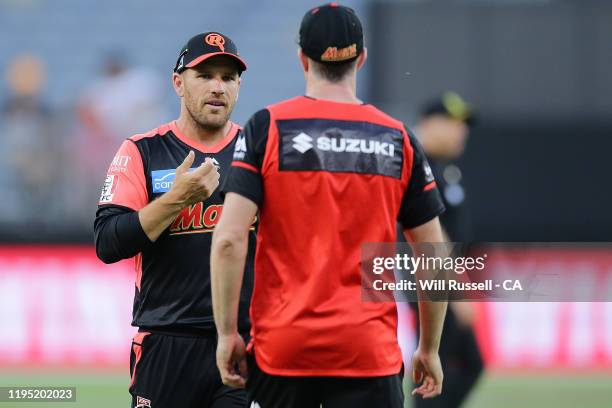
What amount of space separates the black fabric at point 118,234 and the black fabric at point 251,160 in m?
0.90

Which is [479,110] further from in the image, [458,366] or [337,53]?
[337,53]

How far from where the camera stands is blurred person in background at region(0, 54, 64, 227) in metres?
13.0

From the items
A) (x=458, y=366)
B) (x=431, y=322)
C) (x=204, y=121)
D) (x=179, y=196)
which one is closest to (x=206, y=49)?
(x=204, y=121)

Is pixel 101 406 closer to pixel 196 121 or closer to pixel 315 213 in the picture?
pixel 196 121

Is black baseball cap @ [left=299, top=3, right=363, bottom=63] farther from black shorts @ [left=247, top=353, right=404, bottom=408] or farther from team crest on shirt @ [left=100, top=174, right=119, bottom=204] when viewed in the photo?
team crest on shirt @ [left=100, top=174, right=119, bottom=204]

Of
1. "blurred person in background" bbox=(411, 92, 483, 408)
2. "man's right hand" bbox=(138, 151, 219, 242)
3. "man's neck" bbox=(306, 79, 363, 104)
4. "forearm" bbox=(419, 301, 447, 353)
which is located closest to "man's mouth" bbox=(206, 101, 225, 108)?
"man's right hand" bbox=(138, 151, 219, 242)

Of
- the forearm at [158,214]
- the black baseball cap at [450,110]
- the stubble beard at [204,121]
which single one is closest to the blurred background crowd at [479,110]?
the black baseball cap at [450,110]

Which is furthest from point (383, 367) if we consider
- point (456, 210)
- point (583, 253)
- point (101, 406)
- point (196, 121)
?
point (583, 253)

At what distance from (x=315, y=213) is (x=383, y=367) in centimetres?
60

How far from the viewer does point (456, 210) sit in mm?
7320

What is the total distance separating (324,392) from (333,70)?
115 centimetres

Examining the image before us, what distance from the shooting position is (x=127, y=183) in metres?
4.78

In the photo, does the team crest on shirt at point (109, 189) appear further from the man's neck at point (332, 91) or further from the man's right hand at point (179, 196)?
the man's neck at point (332, 91)

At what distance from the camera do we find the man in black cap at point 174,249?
15.2 feet
